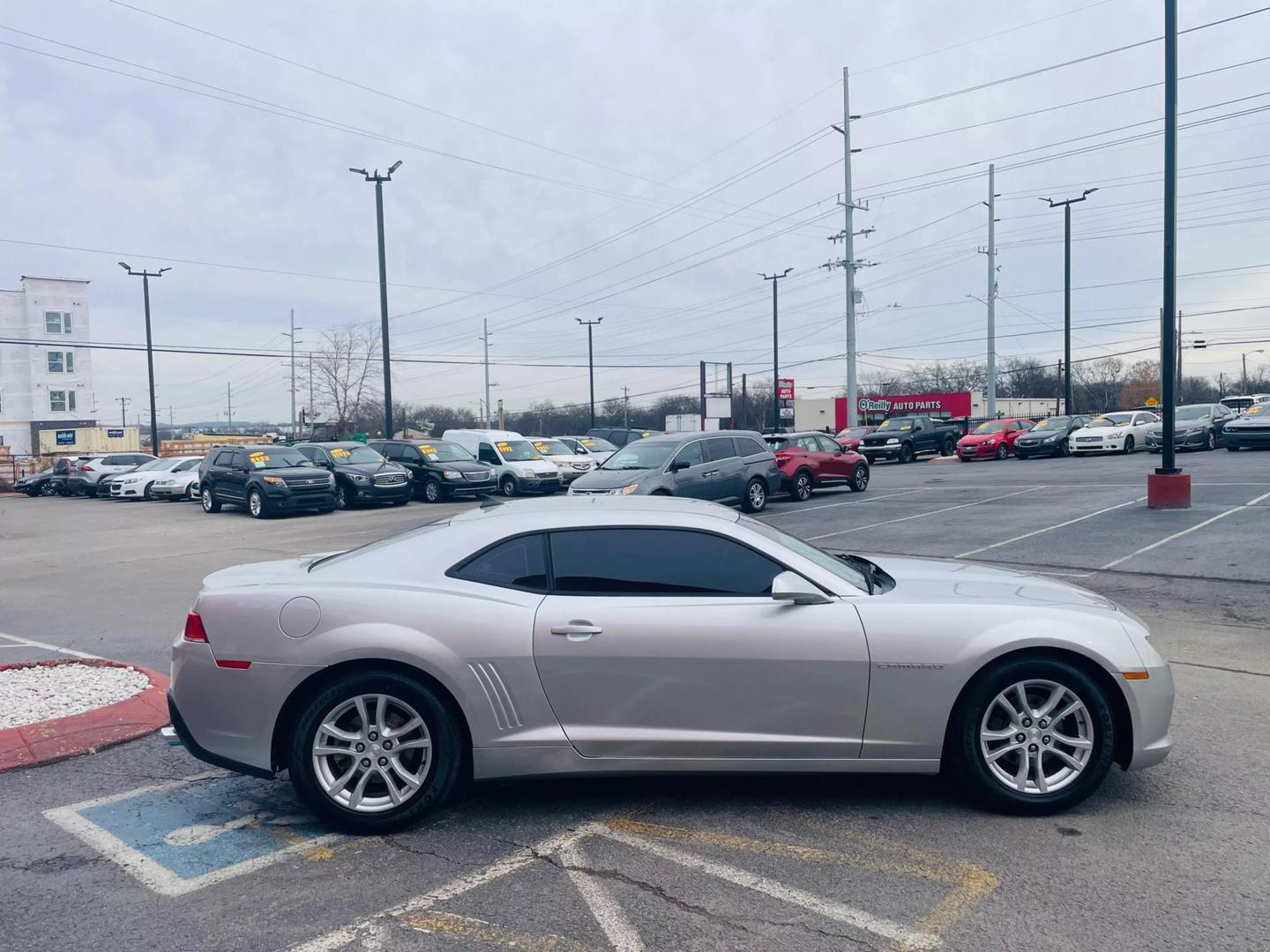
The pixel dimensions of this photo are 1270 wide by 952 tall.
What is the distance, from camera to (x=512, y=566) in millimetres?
4574

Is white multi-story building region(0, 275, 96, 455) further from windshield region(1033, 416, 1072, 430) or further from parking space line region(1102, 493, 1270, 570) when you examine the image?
parking space line region(1102, 493, 1270, 570)

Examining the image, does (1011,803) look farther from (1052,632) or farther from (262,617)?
(262,617)

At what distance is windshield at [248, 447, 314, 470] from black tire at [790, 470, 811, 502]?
12.2 meters

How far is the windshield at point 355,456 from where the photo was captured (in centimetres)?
2634

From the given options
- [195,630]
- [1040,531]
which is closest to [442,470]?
[1040,531]

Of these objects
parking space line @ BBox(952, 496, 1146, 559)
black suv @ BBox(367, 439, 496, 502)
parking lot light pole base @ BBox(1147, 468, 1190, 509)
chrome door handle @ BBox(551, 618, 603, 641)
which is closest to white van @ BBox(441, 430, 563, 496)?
black suv @ BBox(367, 439, 496, 502)

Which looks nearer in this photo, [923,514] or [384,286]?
[923,514]

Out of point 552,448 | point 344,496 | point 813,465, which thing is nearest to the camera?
point 813,465

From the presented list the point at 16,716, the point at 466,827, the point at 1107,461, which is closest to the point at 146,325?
the point at 1107,461

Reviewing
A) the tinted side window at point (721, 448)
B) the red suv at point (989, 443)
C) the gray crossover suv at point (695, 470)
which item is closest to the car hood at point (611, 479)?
the gray crossover suv at point (695, 470)

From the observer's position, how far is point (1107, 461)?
98.9 ft

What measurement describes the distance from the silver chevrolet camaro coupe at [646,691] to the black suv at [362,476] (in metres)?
21.0

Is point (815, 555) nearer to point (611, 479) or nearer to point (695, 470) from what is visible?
point (611, 479)

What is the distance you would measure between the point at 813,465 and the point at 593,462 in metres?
9.31
